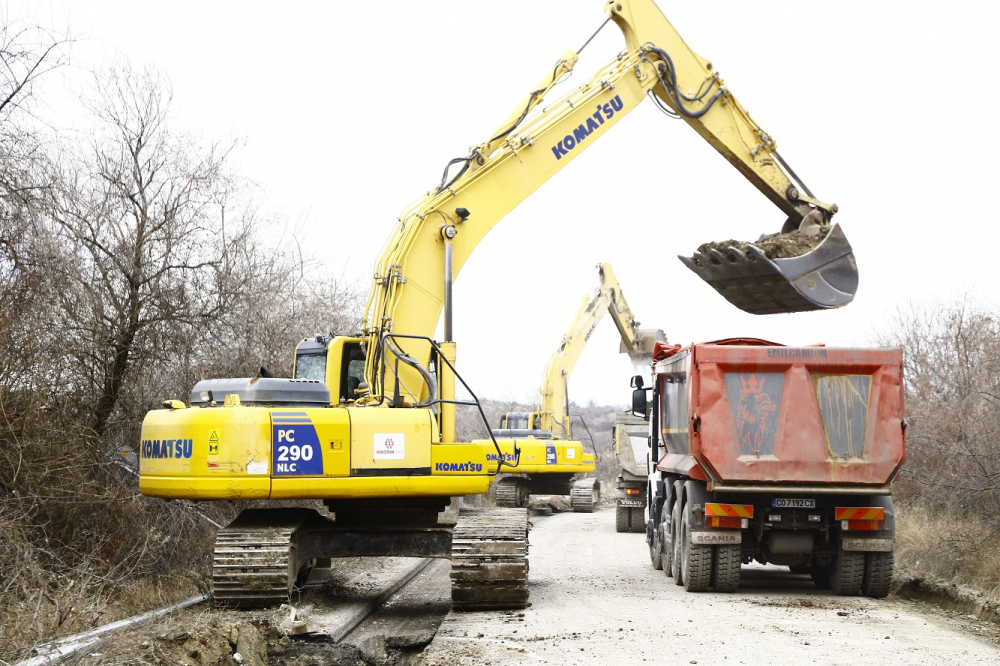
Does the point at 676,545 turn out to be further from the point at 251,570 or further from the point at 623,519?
the point at 623,519

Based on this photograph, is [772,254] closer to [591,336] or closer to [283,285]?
[283,285]

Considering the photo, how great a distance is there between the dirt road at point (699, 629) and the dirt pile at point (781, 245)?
13.0 feet

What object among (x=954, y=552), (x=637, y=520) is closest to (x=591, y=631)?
(x=954, y=552)

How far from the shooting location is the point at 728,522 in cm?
1204

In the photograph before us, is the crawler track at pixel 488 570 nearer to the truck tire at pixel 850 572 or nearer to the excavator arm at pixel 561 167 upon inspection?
the excavator arm at pixel 561 167

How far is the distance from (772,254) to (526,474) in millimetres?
14452

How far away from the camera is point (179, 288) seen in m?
14.7

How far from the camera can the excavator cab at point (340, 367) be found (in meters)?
11.6

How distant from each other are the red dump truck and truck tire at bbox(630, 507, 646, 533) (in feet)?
35.7

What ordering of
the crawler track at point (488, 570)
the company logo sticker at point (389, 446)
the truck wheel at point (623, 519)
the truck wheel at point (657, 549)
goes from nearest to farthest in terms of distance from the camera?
the company logo sticker at point (389, 446)
the crawler track at point (488, 570)
the truck wheel at point (657, 549)
the truck wheel at point (623, 519)

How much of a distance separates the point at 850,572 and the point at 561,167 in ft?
18.5

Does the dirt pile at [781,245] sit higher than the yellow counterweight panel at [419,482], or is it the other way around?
the dirt pile at [781,245]

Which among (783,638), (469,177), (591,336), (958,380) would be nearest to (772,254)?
(469,177)

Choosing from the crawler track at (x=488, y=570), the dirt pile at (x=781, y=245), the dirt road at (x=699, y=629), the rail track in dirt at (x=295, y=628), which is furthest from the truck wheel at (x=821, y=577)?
the rail track in dirt at (x=295, y=628)
